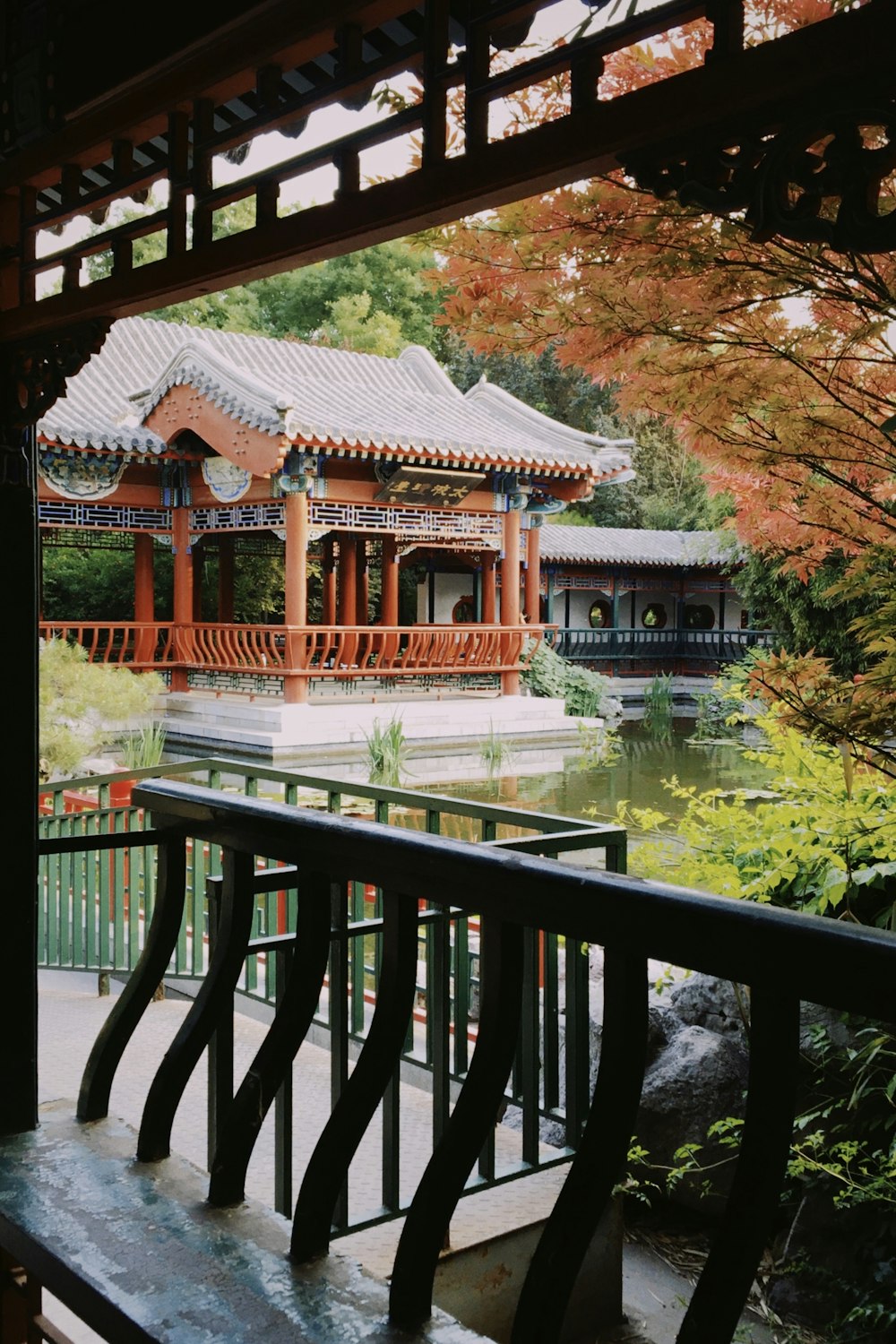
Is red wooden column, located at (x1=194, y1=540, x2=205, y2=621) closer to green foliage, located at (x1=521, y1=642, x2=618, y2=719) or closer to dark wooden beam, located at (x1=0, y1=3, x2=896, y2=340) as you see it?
green foliage, located at (x1=521, y1=642, x2=618, y2=719)

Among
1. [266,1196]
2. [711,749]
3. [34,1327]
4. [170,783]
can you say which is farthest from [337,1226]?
[711,749]

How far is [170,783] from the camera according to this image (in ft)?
5.66

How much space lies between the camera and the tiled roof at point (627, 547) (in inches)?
826

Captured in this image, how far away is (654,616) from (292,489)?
1204cm

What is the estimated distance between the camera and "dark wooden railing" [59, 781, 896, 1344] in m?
0.90

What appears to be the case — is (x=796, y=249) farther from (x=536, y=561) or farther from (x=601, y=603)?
(x=601, y=603)

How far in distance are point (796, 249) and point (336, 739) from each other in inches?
404

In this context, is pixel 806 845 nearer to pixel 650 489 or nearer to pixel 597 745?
pixel 597 745

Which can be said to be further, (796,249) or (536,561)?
(536,561)

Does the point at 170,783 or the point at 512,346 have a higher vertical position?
the point at 512,346

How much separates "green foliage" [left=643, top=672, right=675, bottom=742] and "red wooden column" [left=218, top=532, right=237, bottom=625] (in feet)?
19.1

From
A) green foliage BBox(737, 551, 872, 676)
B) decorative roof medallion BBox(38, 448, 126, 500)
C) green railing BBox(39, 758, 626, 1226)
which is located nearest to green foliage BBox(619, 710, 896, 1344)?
green railing BBox(39, 758, 626, 1226)

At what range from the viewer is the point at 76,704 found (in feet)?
31.3

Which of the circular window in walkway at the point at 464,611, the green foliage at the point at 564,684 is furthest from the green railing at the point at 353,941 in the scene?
the circular window in walkway at the point at 464,611
